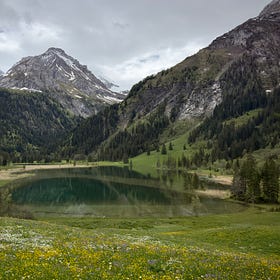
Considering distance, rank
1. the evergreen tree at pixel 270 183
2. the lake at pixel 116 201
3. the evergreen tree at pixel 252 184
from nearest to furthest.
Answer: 1. the lake at pixel 116 201
2. the evergreen tree at pixel 270 183
3. the evergreen tree at pixel 252 184

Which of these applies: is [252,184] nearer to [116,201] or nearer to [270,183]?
[270,183]

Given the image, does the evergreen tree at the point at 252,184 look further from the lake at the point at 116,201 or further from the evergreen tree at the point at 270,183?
the lake at the point at 116,201

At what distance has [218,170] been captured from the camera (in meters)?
200

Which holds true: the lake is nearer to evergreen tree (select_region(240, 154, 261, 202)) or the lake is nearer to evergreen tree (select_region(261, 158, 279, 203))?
evergreen tree (select_region(240, 154, 261, 202))

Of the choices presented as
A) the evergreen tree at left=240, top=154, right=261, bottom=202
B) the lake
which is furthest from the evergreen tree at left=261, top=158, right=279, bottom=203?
the lake

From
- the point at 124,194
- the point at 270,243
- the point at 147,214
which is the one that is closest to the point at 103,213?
the point at 147,214

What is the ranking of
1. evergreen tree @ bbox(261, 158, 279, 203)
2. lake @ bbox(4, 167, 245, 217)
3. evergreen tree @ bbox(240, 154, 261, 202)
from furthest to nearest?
evergreen tree @ bbox(240, 154, 261, 202) → evergreen tree @ bbox(261, 158, 279, 203) → lake @ bbox(4, 167, 245, 217)

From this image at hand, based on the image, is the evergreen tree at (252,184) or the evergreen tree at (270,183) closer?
the evergreen tree at (270,183)

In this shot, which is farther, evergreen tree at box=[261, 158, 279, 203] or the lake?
evergreen tree at box=[261, 158, 279, 203]

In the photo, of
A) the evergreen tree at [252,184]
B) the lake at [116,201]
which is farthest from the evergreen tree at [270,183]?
the lake at [116,201]

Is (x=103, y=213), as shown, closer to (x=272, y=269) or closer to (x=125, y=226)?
(x=125, y=226)

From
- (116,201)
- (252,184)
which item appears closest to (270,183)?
(252,184)

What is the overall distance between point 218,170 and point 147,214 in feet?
433

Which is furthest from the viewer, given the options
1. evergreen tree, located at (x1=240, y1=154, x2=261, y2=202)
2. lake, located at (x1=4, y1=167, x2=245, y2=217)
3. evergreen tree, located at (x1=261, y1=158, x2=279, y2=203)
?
evergreen tree, located at (x1=240, y1=154, x2=261, y2=202)
